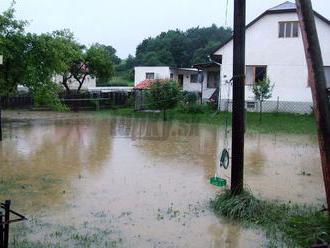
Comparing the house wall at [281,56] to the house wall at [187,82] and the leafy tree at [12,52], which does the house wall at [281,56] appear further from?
the house wall at [187,82]

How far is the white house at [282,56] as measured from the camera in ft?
85.4

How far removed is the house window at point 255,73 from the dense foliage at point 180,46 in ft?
126

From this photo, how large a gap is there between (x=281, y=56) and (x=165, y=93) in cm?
728

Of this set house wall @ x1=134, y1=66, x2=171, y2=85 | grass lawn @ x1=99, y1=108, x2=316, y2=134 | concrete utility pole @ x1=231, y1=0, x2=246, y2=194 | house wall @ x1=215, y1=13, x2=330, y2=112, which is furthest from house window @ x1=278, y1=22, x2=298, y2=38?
concrete utility pole @ x1=231, y1=0, x2=246, y2=194

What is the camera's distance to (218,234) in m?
6.53

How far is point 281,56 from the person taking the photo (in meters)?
26.5

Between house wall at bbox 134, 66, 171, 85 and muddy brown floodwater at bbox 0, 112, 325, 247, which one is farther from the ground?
house wall at bbox 134, 66, 171, 85

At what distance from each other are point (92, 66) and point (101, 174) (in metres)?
24.7

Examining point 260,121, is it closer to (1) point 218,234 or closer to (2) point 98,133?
(2) point 98,133

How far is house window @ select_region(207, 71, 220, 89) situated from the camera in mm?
32469

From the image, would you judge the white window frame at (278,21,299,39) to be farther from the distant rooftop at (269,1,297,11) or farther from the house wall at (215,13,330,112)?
the distant rooftop at (269,1,297,11)

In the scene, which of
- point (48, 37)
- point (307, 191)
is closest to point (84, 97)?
point (48, 37)

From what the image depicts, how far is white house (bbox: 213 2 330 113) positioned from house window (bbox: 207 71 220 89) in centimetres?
533

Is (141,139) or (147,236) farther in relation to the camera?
(141,139)
